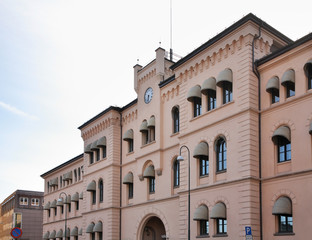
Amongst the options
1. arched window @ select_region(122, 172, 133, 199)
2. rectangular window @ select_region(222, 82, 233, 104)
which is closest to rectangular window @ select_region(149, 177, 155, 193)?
arched window @ select_region(122, 172, 133, 199)

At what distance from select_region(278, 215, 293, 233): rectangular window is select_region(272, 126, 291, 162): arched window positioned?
10.5 feet

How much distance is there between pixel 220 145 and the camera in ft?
101

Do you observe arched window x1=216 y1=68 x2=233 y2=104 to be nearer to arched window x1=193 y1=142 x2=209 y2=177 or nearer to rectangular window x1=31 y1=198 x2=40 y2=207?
arched window x1=193 y1=142 x2=209 y2=177

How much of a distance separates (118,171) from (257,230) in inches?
767

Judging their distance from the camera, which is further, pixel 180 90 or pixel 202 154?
pixel 180 90

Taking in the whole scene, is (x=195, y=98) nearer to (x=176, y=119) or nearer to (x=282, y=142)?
(x=176, y=119)

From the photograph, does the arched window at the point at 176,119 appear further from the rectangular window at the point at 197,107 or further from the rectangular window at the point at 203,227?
the rectangular window at the point at 203,227

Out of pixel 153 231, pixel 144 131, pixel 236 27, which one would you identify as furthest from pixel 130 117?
pixel 236 27

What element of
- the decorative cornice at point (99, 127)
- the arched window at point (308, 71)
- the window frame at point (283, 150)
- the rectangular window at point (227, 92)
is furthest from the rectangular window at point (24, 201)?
the arched window at point (308, 71)

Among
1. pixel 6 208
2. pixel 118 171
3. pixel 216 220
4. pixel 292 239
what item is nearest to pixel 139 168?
pixel 118 171

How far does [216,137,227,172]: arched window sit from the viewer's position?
30203mm

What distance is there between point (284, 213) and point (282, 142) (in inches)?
163

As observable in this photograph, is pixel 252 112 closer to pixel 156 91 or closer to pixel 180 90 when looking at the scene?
pixel 180 90

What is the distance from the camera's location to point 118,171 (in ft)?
145
